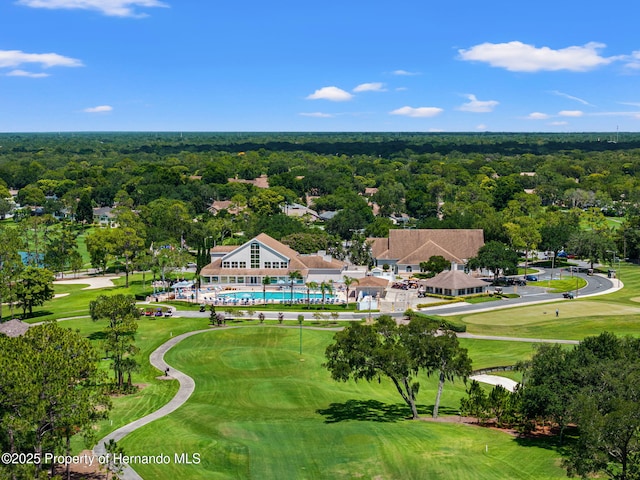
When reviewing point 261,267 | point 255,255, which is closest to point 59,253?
point 255,255

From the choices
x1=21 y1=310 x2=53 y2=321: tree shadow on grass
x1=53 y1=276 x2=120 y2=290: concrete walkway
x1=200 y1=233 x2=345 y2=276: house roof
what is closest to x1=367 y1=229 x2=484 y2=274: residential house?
x1=200 y1=233 x2=345 y2=276: house roof

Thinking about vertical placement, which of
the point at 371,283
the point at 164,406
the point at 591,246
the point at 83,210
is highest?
the point at 83,210

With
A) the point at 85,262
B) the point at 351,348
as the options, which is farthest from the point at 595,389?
the point at 85,262

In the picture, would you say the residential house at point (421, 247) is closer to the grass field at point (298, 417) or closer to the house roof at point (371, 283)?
the house roof at point (371, 283)

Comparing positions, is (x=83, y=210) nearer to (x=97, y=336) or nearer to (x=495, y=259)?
(x=97, y=336)

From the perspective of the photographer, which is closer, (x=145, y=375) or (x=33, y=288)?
(x=145, y=375)
